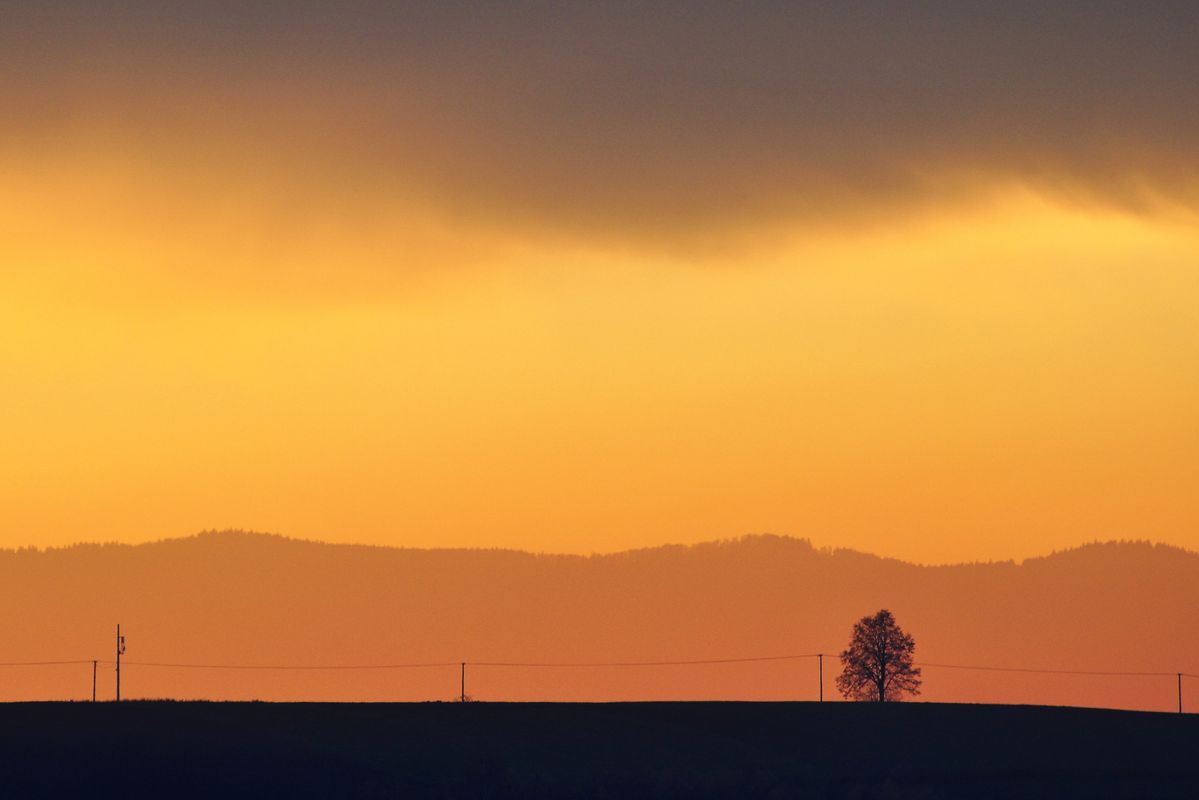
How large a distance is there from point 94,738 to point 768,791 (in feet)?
80.1

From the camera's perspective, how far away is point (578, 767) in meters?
69.7

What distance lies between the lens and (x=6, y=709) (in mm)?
74375

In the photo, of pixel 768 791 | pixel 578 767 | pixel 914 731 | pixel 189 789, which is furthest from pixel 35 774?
pixel 914 731

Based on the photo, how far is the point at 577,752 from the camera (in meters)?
73.1

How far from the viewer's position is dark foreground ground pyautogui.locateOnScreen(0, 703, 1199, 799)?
6372 cm

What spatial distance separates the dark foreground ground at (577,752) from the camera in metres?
63.7

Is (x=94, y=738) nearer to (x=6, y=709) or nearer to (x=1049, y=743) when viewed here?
(x=6, y=709)

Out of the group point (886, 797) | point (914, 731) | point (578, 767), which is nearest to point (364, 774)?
point (578, 767)

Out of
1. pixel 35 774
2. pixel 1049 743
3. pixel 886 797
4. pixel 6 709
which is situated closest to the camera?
pixel 35 774

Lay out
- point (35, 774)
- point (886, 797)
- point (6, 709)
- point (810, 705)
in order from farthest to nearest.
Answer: point (810, 705), point (6, 709), point (886, 797), point (35, 774)

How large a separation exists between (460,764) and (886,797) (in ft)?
50.5

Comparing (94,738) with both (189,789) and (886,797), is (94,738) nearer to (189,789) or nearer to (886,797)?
(189,789)

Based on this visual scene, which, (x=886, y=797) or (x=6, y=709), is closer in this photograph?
(x=886, y=797)

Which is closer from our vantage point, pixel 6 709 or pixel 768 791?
pixel 768 791
